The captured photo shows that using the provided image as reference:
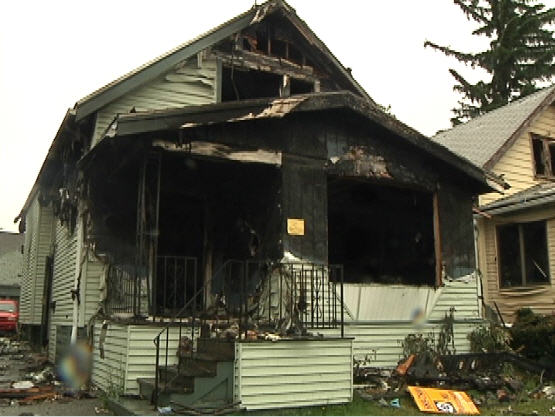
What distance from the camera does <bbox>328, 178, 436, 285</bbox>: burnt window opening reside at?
1233 centimetres

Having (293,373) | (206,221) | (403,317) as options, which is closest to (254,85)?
(206,221)

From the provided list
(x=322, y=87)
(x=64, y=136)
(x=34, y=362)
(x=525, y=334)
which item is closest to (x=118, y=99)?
(x=64, y=136)

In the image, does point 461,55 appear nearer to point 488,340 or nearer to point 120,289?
point 488,340

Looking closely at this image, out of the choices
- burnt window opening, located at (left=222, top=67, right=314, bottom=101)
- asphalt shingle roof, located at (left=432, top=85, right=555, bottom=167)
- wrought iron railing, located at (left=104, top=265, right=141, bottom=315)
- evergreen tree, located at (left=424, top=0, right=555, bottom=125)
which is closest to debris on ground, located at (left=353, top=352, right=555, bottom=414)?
wrought iron railing, located at (left=104, top=265, right=141, bottom=315)

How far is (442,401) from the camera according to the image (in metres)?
8.55

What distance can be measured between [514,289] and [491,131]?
227 inches

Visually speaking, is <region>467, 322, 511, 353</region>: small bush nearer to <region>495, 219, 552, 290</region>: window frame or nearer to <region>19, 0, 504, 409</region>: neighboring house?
<region>19, 0, 504, 409</region>: neighboring house

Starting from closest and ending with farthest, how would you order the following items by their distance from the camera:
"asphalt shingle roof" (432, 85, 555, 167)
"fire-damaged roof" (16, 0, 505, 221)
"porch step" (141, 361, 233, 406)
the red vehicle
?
"porch step" (141, 361, 233, 406) → "fire-damaged roof" (16, 0, 505, 221) → "asphalt shingle roof" (432, 85, 555, 167) → the red vehicle

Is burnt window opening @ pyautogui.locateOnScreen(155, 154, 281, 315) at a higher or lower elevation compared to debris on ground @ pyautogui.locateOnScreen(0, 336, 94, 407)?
higher

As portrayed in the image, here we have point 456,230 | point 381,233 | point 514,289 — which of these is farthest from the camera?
point 514,289

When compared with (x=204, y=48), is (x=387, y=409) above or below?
below

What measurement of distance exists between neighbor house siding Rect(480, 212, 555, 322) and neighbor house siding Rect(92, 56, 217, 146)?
8419mm

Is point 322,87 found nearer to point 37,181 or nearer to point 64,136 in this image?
point 64,136

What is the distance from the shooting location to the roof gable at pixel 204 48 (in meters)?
10.9
